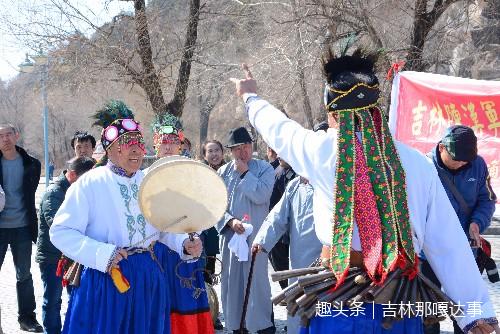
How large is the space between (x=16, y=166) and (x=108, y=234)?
10.1 feet

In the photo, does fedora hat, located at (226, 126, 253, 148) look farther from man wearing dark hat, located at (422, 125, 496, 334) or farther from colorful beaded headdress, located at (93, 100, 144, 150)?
colorful beaded headdress, located at (93, 100, 144, 150)

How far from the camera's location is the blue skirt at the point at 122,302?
12.9 feet

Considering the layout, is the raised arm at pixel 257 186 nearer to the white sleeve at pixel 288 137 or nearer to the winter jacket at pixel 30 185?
Result: the winter jacket at pixel 30 185

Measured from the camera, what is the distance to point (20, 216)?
21.9 feet

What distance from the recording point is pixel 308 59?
13.1 m

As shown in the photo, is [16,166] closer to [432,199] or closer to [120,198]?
[120,198]

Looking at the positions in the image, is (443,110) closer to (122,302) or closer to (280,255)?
(280,255)

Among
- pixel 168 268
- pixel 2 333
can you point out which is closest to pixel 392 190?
pixel 168 268

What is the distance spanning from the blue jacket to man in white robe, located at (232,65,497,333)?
2.63 m

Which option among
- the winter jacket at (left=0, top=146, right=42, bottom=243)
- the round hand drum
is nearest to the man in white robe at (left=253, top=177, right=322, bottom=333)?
the round hand drum

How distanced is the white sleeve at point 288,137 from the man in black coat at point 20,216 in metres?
4.17

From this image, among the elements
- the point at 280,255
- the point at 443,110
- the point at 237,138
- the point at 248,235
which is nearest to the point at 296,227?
the point at 248,235

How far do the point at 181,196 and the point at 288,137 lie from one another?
1.15 m

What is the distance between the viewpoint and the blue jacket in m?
5.59
